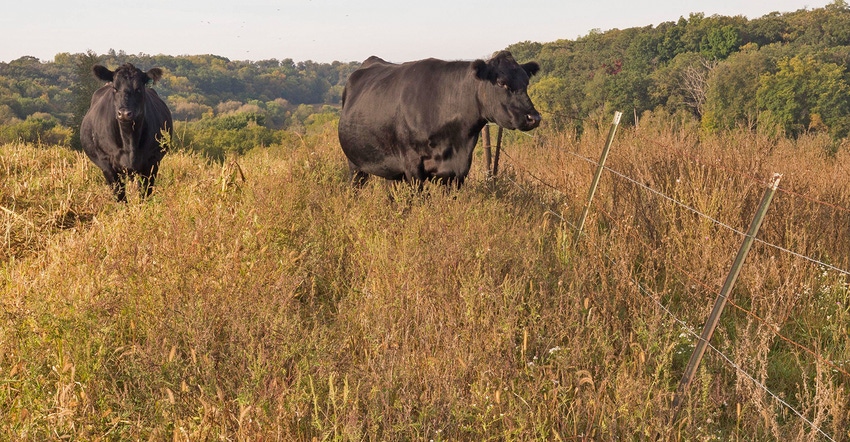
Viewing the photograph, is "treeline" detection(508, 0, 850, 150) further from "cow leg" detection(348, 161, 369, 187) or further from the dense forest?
"cow leg" detection(348, 161, 369, 187)

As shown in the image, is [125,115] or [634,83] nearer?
[125,115]

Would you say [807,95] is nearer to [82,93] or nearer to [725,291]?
[82,93]

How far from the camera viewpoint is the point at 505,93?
6109mm

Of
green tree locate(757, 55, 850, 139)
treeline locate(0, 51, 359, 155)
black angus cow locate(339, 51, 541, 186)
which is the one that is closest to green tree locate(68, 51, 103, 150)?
treeline locate(0, 51, 359, 155)

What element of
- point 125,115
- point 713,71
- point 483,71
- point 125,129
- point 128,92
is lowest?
point 125,129

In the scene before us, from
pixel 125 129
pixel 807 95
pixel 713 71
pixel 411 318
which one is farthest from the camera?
pixel 713 71

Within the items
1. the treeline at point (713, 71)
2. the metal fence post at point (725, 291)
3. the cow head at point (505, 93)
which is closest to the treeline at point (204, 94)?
the treeline at point (713, 71)

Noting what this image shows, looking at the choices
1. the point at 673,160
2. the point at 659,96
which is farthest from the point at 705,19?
the point at 673,160

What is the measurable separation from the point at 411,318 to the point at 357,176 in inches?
181

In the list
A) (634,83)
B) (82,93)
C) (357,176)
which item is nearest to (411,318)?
(357,176)

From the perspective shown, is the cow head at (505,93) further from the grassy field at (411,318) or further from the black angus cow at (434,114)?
the grassy field at (411,318)

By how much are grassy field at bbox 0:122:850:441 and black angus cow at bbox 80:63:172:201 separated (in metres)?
1.06

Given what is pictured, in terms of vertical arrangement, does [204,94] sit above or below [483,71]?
A: below

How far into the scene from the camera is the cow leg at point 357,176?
8.18 m
